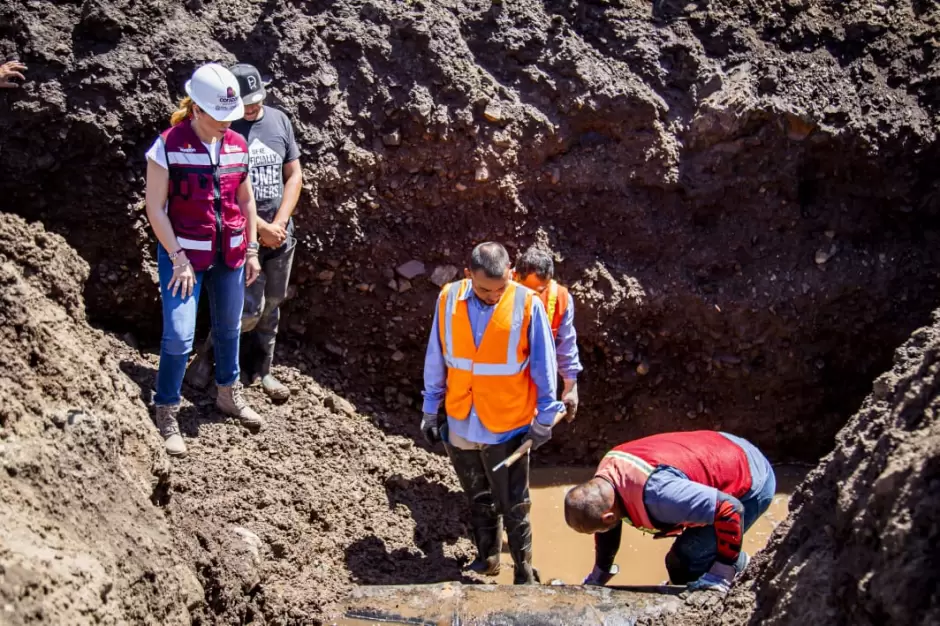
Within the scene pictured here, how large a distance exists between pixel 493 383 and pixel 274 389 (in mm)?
1739

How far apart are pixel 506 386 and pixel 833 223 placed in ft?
11.6

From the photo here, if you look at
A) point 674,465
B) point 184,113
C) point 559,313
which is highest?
point 184,113

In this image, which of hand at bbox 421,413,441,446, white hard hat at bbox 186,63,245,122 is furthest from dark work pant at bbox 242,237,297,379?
hand at bbox 421,413,441,446

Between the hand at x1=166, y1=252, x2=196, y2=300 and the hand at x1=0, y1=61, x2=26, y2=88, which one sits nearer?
the hand at x1=166, y1=252, x2=196, y2=300

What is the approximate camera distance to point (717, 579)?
429cm

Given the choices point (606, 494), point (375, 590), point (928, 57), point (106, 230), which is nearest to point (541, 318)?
point (606, 494)

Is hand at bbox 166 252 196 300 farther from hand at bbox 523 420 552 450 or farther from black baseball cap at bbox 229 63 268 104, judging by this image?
hand at bbox 523 420 552 450

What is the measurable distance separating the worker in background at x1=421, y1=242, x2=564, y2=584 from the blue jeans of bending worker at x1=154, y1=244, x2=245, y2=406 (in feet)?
3.58

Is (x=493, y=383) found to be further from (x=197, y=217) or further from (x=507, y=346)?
(x=197, y=217)

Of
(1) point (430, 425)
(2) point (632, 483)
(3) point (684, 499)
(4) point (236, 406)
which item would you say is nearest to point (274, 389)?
(4) point (236, 406)

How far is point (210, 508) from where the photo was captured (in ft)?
15.5

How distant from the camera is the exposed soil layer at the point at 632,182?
623 centimetres

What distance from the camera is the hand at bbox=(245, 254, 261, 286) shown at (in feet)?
16.8

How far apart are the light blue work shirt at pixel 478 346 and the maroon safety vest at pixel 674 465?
16.3 inches
